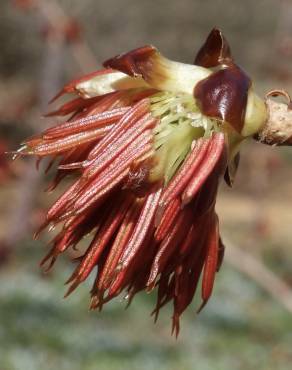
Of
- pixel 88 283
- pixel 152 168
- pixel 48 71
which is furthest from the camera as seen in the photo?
pixel 88 283

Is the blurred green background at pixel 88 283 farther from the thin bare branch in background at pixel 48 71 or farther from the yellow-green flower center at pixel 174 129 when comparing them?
the yellow-green flower center at pixel 174 129

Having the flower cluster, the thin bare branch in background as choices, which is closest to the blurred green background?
the thin bare branch in background

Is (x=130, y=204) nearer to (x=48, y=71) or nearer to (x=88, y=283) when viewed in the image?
(x=48, y=71)

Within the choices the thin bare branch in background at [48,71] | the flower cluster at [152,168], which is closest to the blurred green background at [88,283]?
the thin bare branch in background at [48,71]

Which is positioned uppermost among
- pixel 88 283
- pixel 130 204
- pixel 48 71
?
pixel 130 204

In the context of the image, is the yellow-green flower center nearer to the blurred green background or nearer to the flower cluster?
the flower cluster

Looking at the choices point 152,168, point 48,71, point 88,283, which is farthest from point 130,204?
point 88,283

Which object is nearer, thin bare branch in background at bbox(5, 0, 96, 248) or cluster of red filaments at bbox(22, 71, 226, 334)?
cluster of red filaments at bbox(22, 71, 226, 334)
